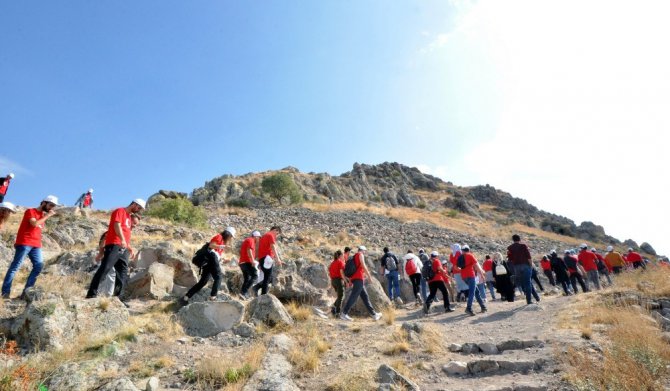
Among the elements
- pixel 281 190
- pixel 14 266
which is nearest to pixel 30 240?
pixel 14 266

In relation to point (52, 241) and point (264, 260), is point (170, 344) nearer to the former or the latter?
point (264, 260)

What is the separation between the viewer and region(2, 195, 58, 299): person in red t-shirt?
256 inches

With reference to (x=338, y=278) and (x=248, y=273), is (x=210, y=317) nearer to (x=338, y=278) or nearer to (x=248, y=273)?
(x=248, y=273)

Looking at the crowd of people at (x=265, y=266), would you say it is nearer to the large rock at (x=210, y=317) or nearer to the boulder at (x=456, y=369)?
the large rock at (x=210, y=317)

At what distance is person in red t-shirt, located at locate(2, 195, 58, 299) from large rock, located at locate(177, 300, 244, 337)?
8.79 ft

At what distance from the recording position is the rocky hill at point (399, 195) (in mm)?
42438

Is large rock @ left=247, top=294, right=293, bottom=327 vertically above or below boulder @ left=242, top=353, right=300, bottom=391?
above

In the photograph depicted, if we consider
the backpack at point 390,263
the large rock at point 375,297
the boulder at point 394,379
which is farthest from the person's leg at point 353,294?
the boulder at point 394,379

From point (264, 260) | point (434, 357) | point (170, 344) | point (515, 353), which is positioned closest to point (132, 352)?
point (170, 344)

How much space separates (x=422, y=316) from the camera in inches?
398

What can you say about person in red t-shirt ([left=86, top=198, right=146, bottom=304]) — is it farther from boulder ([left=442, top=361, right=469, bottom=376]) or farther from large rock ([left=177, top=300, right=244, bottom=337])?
boulder ([left=442, top=361, right=469, bottom=376])

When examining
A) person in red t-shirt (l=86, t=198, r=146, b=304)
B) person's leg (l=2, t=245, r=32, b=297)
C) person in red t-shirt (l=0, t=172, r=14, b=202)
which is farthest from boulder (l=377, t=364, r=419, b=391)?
person in red t-shirt (l=0, t=172, r=14, b=202)

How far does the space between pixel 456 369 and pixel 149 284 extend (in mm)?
6380

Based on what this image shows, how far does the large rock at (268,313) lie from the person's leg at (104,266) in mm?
2507
